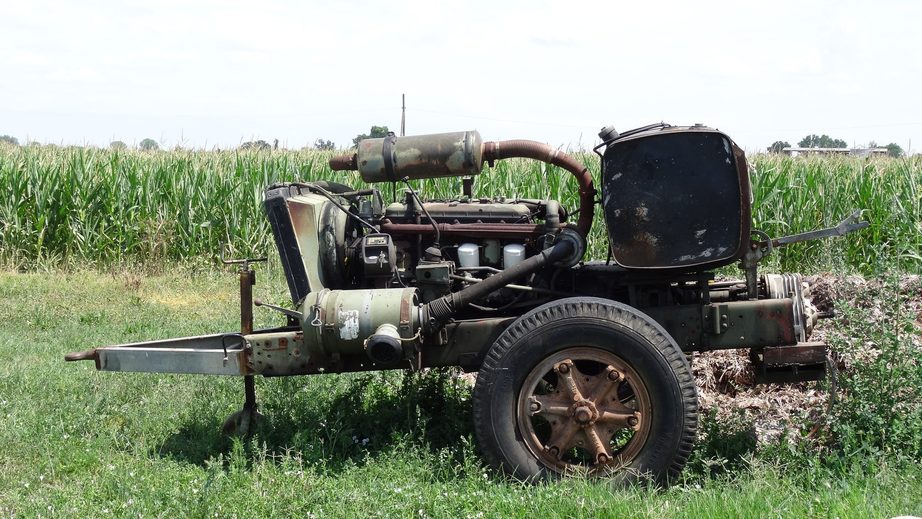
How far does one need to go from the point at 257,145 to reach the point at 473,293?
12.1m

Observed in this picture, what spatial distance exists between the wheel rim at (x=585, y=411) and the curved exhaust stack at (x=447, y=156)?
38.2 inches

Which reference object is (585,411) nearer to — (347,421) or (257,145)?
(347,421)

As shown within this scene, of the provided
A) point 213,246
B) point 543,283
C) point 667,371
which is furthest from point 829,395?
point 213,246

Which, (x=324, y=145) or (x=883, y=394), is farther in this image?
(x=324, y=145)

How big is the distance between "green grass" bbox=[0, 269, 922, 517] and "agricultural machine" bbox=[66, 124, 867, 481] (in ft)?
1.14

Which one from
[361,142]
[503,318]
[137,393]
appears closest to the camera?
[503,318]

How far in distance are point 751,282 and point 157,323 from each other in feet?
21.7

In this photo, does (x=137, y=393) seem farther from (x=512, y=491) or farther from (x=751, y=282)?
(x=751, y=282)

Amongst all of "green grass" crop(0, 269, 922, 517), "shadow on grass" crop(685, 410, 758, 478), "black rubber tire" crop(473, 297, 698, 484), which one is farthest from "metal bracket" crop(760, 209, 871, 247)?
"shadow on grass" crop(685, 410, 758, 478)

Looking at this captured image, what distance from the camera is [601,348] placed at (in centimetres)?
480

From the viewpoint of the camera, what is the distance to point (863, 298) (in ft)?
20.8

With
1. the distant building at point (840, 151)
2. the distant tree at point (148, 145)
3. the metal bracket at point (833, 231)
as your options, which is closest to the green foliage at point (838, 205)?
the distant building at point (840, 151)

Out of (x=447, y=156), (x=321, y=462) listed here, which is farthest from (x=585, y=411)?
(x=447, y=156)

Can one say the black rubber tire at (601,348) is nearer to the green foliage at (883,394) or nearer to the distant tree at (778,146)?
the green foliage at (883,394)
